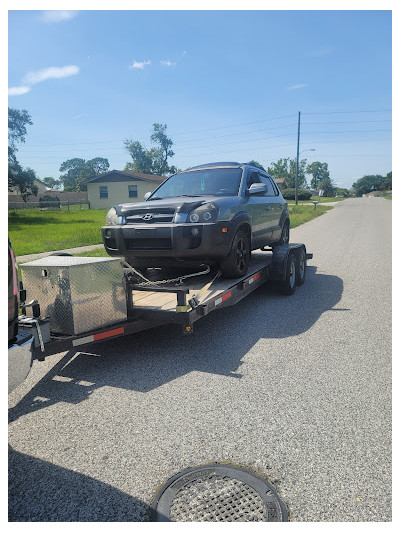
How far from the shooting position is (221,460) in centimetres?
289

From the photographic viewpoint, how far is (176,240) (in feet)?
17.1

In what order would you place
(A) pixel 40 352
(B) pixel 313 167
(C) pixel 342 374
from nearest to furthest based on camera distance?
(A) pixel 40 352
(C) pixel 342 374
(B) pixel 313 167

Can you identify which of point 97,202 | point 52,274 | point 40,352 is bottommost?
point 40,352

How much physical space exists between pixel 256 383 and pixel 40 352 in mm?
1986

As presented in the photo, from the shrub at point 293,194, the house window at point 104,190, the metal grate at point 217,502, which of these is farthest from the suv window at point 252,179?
the shrub at point 293,194

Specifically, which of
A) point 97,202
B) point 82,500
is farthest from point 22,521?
point 97,202

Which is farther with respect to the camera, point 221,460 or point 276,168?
point 276,168

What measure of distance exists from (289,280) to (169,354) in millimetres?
3389

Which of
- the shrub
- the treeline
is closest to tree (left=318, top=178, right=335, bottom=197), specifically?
the treeline

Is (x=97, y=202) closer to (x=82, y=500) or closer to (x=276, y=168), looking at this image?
(x=82, y=500)

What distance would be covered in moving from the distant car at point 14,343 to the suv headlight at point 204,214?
2998 mm

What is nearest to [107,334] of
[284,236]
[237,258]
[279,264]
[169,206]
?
[169,206]

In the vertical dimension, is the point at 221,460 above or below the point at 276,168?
below

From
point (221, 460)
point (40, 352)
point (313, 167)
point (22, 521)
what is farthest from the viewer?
point (313, 167)
